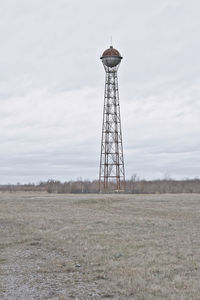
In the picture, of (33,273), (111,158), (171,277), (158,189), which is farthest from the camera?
(158,189)

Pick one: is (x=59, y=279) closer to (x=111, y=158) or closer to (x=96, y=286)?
(x=96, y=286)

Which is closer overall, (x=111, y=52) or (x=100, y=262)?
(x=100, y=262)

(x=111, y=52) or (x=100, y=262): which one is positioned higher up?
(x=111, y=52)

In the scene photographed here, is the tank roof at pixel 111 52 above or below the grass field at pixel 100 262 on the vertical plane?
above

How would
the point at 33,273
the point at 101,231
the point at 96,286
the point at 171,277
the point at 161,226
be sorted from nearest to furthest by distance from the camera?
the point at 96,286
the point at 171,277
the point at 33,273
the point at 101,231
the point at 161,226

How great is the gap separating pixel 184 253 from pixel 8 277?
5555 millimetres

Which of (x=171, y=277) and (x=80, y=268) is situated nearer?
(x=171, y=277)

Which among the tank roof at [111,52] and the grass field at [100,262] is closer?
the grass field at [100,262]

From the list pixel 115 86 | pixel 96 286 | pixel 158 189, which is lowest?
pixel 96 286

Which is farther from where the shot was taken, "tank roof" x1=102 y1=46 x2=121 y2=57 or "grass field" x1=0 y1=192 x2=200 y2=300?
"tank roof" x1=102 y1=46 x2=121 y2=57

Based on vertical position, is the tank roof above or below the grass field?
above

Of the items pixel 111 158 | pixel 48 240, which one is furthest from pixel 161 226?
pixel 111 158

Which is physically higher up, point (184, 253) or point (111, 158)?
point (111, 158)

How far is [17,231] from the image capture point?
19203 mm
